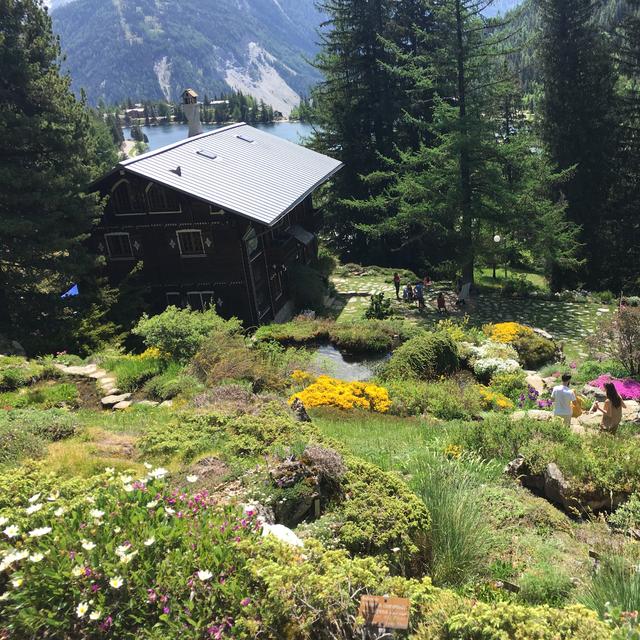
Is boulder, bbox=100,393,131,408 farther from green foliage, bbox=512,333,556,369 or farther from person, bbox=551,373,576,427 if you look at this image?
green foliage, bbox=512,333,556,369

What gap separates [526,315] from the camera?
24.5 metres

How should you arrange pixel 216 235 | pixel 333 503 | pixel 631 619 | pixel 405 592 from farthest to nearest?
pixel 216 235 → pixel 333 503 → pixel 405 592 → pixel 631 619

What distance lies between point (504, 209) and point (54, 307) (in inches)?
773

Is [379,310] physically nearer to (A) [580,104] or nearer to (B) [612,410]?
(B) [612,410]

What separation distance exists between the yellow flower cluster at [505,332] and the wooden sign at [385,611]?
52.8 feet

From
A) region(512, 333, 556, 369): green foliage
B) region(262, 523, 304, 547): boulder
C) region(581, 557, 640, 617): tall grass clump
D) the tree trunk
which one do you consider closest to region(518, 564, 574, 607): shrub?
region(581, 557, 640, 617): tall grass clump

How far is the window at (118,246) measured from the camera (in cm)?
2317

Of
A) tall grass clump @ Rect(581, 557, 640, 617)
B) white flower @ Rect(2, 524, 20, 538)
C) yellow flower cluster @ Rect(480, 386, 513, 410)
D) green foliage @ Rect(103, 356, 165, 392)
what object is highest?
white flower @ Rect(2, 524, 20, 538)

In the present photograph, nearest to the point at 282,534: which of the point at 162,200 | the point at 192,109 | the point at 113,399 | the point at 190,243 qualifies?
the point at 113,399

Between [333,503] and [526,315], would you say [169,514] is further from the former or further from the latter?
[526,315]

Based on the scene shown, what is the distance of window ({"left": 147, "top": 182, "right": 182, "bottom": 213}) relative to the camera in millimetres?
21875

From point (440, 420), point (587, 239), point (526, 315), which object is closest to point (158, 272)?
point (440, 420)

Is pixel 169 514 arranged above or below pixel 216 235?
below

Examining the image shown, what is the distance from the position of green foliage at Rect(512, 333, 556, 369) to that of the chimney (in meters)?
21.9
